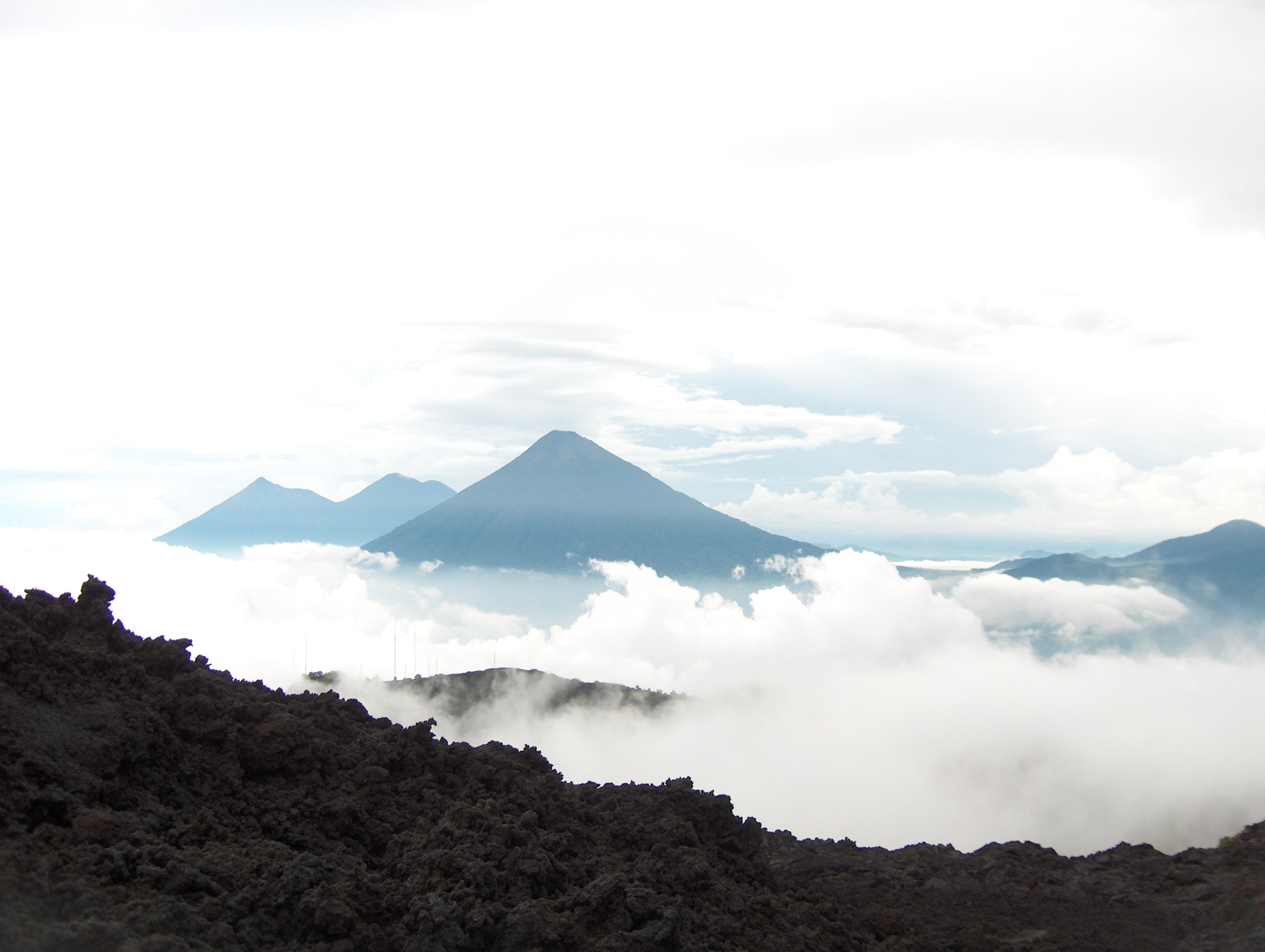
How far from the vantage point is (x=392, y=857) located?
948cm

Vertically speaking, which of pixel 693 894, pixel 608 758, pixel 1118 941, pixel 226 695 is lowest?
pixel 608 758

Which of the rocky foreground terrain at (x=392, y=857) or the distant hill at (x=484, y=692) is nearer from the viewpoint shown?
the rocky foreground terrain at (x=392, y=857)

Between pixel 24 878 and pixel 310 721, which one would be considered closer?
pixel 24 878

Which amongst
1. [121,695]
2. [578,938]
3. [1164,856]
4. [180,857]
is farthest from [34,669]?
[1164,856]

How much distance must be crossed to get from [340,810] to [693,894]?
3946 mm

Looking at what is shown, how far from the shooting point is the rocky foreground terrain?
772 cm

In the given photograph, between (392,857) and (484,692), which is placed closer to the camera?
(392,857)

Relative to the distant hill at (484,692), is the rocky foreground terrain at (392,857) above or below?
above

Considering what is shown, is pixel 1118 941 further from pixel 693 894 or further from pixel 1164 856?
pixel 693 894

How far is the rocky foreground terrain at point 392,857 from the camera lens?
7.72m

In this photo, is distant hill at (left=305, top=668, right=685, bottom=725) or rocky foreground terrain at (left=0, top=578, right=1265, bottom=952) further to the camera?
distant hill at (left=305, top=668, right=685, bottom=725)

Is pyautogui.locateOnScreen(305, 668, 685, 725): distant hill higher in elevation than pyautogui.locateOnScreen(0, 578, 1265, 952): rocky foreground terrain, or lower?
lower

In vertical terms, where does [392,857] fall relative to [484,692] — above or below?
above

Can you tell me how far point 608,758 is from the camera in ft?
589
